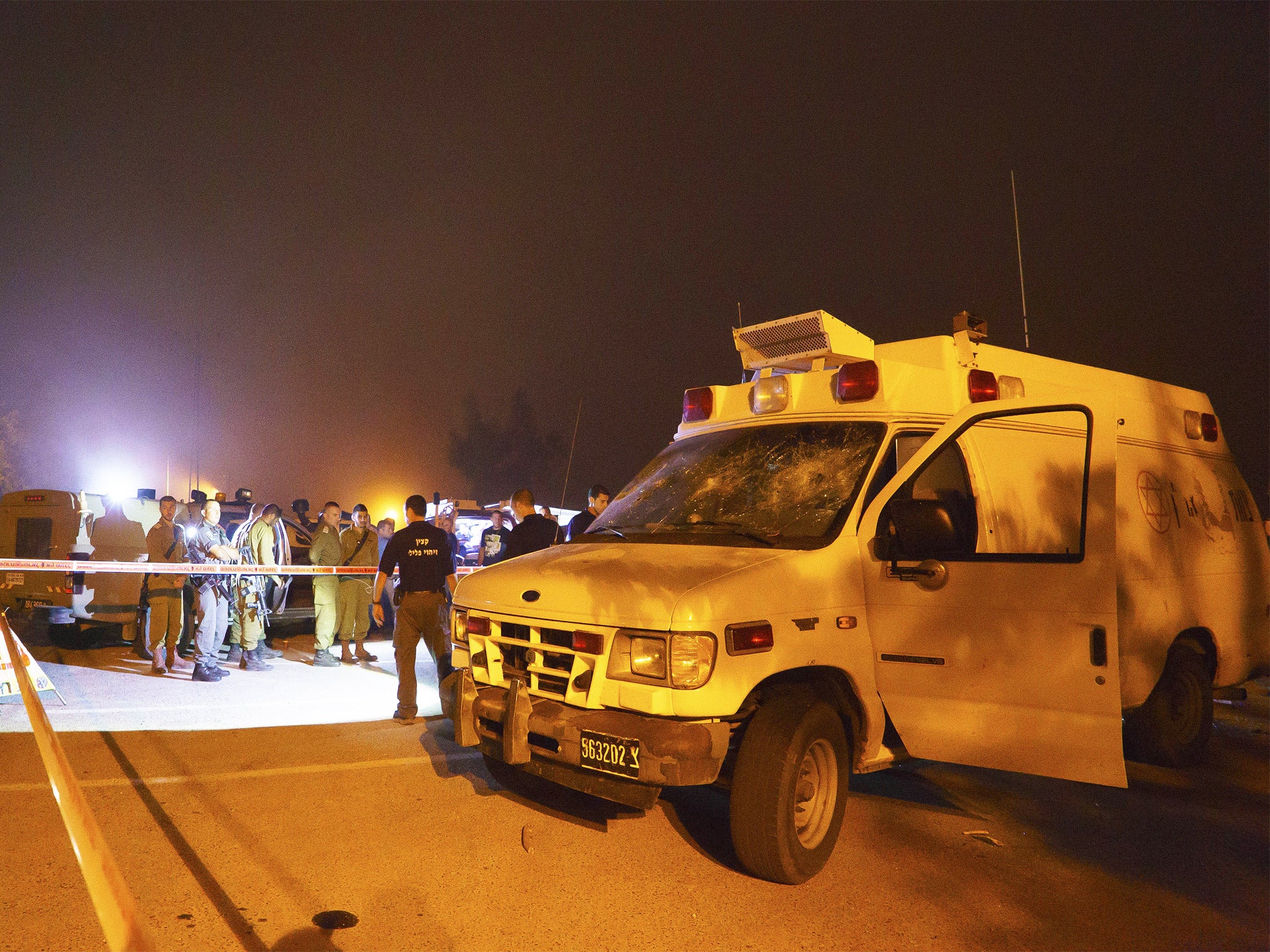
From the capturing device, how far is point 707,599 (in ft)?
12.2

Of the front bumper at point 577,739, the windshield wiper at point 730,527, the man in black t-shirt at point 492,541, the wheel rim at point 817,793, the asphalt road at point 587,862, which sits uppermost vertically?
the man in black t-shirt at point 492,541

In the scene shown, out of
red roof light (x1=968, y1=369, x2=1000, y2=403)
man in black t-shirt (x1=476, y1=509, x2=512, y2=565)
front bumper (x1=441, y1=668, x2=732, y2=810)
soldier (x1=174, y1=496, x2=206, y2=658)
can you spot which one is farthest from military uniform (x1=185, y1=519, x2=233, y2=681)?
red roof light (x1=968, y1=369, x2=1000, y2=403)

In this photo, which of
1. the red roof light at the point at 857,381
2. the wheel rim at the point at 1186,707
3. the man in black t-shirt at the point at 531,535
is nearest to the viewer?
the red roof light at the point at 857,381

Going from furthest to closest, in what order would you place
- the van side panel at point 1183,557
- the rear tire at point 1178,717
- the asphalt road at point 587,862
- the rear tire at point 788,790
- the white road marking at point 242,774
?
the rear tire at point 1178,717 → the white road marking at point 242,774 → the van side panel at point 1183,557 → the rear tire at point 788,790 → the asphalt road at point 587,862

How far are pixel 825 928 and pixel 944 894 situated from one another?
720mm

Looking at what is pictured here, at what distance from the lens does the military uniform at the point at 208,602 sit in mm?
9141

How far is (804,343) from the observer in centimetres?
551

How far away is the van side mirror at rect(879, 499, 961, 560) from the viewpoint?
13.4 feet

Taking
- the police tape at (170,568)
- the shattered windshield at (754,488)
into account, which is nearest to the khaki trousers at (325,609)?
the police tape at (170,568)

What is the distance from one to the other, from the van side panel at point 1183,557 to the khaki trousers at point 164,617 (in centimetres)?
931

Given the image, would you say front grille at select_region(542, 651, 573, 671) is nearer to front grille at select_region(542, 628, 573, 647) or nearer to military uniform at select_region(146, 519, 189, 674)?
front grille at select_region(542, 628, 573, 647)

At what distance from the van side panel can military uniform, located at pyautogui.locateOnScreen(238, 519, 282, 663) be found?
29.4ft

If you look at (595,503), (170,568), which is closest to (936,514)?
(595,503)

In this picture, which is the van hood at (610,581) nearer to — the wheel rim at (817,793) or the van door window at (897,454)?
the van door window at (897,454)
